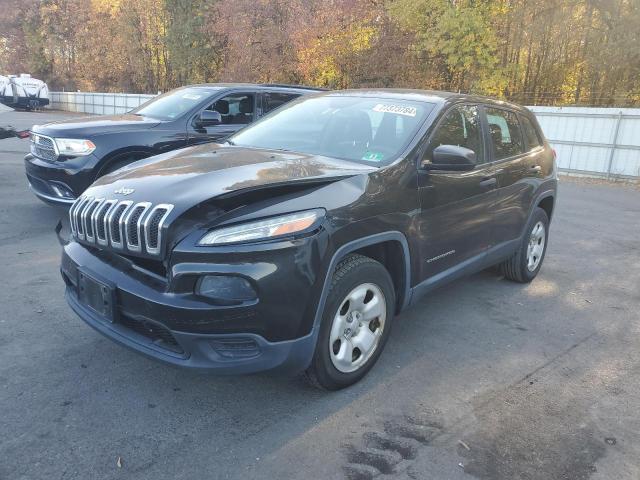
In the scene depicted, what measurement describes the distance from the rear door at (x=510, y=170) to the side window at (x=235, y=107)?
12.9 feet

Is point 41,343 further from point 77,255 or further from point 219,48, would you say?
point 219,48

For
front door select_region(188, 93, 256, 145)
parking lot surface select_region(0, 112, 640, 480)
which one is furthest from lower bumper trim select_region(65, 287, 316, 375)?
front door select_region(188, 93, 256, 145)

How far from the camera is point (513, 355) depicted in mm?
3840

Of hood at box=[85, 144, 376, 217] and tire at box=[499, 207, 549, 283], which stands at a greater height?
hood at box=[85, 144, 376, 217]

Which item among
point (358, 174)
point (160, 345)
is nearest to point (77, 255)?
point (160, 345)

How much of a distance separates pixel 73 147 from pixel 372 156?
4122 mm

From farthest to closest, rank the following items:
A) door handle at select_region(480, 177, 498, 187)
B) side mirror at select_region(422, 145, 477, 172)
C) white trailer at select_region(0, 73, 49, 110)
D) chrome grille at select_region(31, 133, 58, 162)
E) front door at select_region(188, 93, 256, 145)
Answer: white trailer at select_region(0, 73, 49, 110) → front door at select_region(188, 93, 256, 145) → chrome grille at select_region(31, 133, 58, 162) → door handle at select_region(480, 177, 498, 187) → side mirror at select_region(422, 145, 477, 172)

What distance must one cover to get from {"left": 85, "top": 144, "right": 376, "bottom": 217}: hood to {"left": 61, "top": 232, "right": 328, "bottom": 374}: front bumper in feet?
1.24

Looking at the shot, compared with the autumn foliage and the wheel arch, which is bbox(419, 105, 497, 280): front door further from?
the autumn foliage

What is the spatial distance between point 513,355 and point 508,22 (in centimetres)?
2122

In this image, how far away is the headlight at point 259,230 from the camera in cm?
261

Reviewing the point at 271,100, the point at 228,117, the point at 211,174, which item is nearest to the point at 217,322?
the point at 211,174

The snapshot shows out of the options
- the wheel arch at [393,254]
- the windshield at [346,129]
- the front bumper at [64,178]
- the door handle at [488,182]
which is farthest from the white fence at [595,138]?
the front bumper at [64,178]

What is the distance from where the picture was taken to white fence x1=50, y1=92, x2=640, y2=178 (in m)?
13.8
